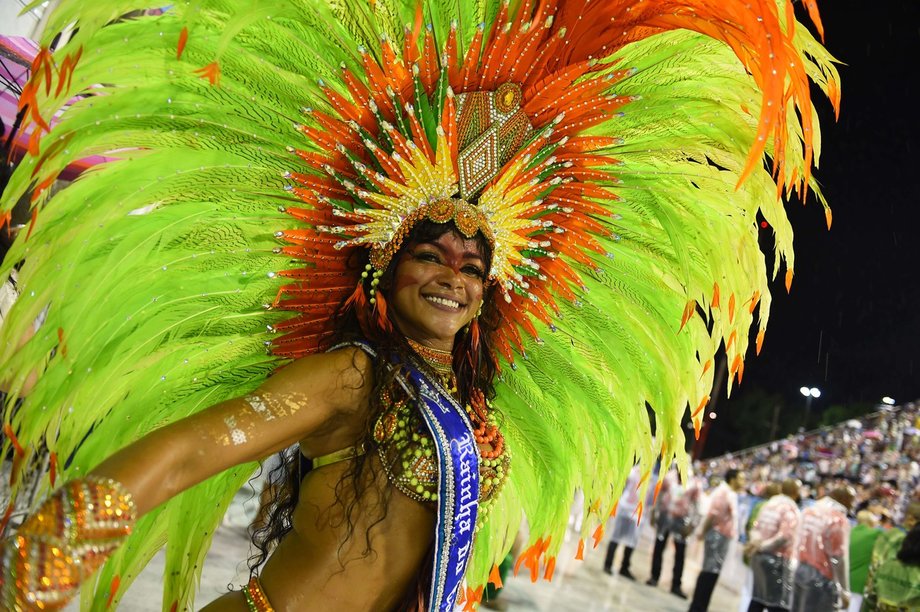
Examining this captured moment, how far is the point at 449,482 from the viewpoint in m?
2.03

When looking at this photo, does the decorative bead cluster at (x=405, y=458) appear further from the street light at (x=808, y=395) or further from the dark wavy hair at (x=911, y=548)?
the street light at (x=808, y=395)

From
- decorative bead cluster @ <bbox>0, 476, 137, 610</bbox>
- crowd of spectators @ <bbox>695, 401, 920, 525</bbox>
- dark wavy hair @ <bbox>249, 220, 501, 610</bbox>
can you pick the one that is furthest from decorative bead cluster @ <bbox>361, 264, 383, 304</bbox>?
crowd of spectators @ <bbox>695, 401, 920, 525</bbox>

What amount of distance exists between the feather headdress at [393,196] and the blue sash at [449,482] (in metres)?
0.34

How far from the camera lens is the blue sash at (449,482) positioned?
2035 mm

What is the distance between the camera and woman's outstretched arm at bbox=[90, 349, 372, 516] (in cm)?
145

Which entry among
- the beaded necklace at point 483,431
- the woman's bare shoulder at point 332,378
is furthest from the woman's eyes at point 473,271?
Result: the woman's bare shoulder at point 332,378

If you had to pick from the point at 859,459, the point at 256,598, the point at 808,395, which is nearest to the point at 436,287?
the point at 256,598

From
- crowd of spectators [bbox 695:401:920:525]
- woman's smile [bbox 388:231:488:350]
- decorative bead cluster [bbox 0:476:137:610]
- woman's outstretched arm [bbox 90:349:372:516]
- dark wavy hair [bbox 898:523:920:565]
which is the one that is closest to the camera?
decorative bead cluster [bbox 0:476:137:610]

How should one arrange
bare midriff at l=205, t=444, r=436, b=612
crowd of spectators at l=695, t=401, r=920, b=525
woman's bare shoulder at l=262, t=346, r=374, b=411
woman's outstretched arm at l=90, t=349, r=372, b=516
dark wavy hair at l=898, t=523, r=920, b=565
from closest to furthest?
woman's outstretched arm at l=90, t=349, r=372, b=516, woman's bare shoulder at l=262, t=346, r=374, b=411, bare midriff at l=205, t=444, r=436, b=612, dark wavy hair at l=898, t=523, r=920, b=565, crowd of spectators at l=695, t=401, r=920, b=525

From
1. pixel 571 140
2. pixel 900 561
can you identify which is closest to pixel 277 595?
pixel 571 140

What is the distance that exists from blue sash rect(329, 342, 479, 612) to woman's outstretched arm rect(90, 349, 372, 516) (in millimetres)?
145

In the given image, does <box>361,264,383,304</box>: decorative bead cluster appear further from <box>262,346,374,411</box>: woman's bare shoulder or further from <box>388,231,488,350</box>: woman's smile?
<box>262,346,374,411</box>: woman's bare shoulder

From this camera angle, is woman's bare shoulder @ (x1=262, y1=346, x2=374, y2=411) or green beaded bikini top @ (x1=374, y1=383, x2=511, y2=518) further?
green beaded bikini top @ (x1=374, y1=383, x2=511, y2=518)

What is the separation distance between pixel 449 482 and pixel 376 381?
1.03 feet
